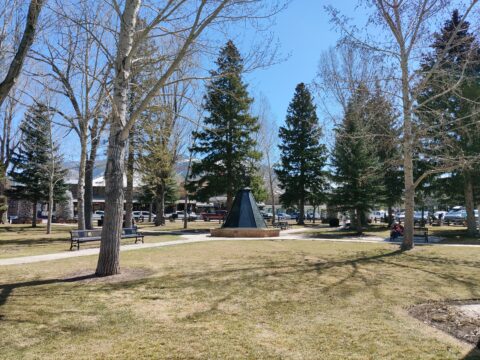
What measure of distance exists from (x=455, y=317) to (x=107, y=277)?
6.82m

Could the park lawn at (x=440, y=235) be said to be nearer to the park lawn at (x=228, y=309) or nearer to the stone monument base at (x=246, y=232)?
the stone monument base at (x=246, y=232)

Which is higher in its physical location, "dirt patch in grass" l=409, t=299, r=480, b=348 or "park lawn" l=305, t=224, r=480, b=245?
"park lawn" l=305, t=224, r=480, b=245

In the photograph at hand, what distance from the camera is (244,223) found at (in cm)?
2361

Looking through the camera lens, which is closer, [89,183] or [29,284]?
[29,284]

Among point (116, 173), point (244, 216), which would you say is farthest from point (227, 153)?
point (116, 173)

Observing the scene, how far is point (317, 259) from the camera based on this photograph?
1245 centimetres

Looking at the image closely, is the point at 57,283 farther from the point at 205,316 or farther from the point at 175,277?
the point at 205,316

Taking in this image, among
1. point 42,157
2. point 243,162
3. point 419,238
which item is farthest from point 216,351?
point 42,157

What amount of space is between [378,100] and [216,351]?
13.2 meters

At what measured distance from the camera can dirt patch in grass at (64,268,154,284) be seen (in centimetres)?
849

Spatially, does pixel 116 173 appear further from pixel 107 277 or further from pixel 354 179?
pixel 354 179

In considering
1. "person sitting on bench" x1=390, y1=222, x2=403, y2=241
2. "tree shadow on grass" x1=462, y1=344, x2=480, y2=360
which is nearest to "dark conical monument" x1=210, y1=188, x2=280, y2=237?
"person sitting on bench" x1=390, y1=222, x2=403, y2=241

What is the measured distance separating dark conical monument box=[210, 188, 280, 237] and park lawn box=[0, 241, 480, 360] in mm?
11119

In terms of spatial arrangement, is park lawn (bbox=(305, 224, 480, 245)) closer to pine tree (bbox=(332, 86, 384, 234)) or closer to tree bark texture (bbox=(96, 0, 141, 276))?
pine tree (bbox=(332, 86, 384, 234))
